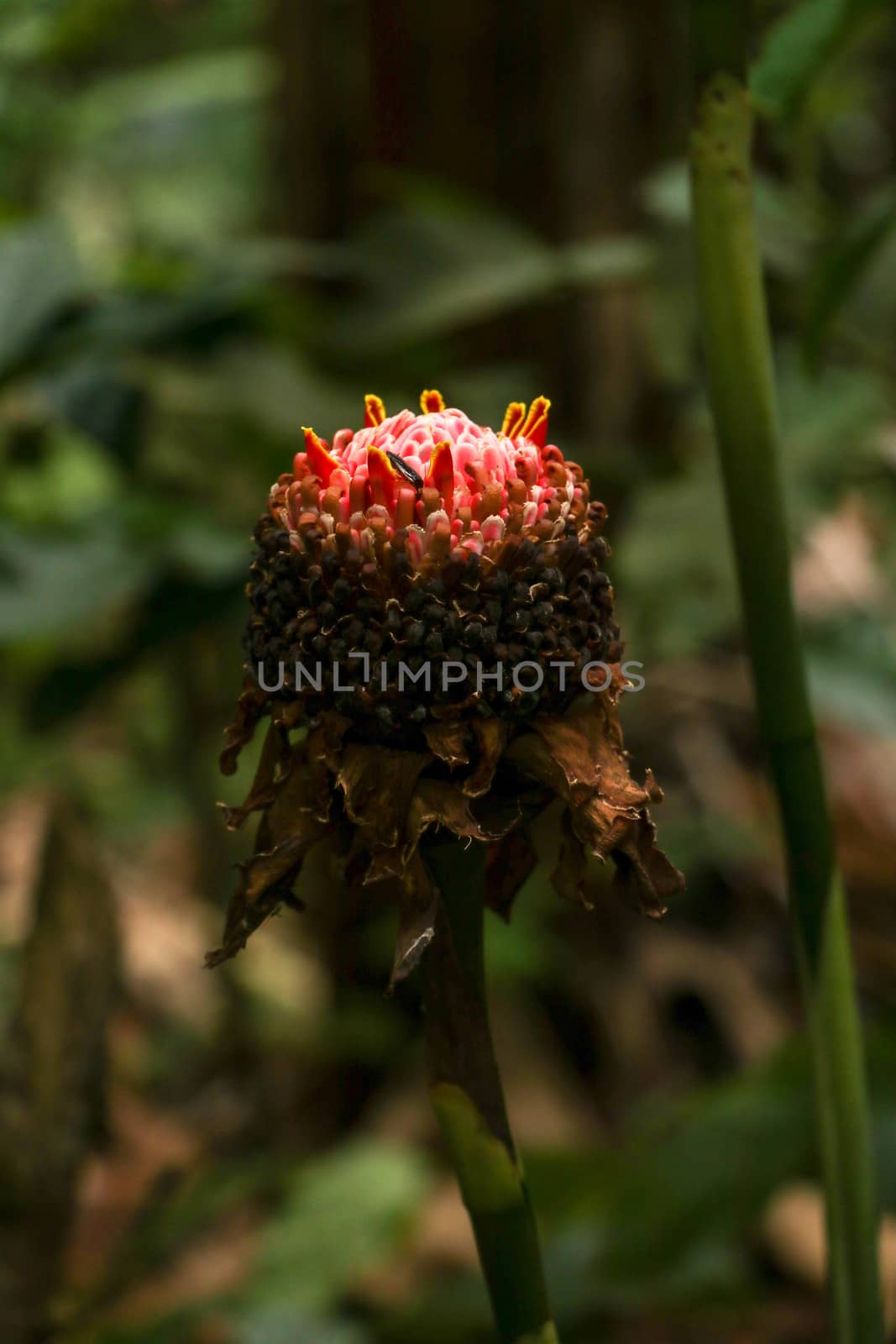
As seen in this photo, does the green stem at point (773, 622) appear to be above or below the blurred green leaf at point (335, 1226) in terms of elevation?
above

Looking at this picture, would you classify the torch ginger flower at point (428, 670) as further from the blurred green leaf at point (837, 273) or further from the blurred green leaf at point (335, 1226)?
the blurred green leaf at point (335, 1226)

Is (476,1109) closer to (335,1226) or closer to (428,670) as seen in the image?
(428,670)

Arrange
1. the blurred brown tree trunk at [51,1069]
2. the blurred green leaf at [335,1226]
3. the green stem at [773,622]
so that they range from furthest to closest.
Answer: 1. the blurred green leaf at [335,1226]
2. the blurred brown tree trunk at [51,1069]
3. the green stem at [773,622]

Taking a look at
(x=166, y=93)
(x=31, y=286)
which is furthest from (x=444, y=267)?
(x=166, y=93)

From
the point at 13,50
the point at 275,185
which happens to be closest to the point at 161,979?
the point at 275,185

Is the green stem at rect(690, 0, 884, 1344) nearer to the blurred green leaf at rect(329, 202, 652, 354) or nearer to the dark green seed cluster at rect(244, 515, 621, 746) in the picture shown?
the dark green seed cluster at rect(244, 515, 621, 746)

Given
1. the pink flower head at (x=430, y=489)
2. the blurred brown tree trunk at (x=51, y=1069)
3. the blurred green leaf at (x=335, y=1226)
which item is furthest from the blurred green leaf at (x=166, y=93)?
the pink flower head at (x=430, y=489)
